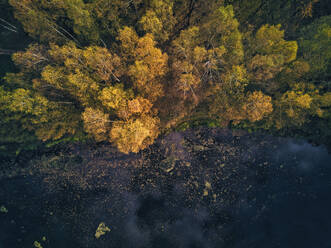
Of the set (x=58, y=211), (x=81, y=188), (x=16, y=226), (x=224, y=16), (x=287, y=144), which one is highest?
(x=224, y=16)

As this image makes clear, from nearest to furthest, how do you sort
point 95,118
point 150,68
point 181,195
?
1. point 95,118
2. point 150,68
3. point 181,195

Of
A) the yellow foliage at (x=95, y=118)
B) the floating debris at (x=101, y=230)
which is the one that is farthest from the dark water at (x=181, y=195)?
the yellow foliage at (x=95, y=118)

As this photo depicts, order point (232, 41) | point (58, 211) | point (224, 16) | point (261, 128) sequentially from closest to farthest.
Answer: point (224, 16) < point (232, 41) < point (58, 211) < point (261, 128)

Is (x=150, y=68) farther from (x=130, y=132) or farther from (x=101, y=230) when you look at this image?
(x=101, y=230)

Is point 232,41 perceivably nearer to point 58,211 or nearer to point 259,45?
point 259,45

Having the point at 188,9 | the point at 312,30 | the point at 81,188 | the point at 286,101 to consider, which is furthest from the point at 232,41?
the point at 81,188

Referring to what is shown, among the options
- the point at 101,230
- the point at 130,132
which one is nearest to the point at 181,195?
the point at 101,230
